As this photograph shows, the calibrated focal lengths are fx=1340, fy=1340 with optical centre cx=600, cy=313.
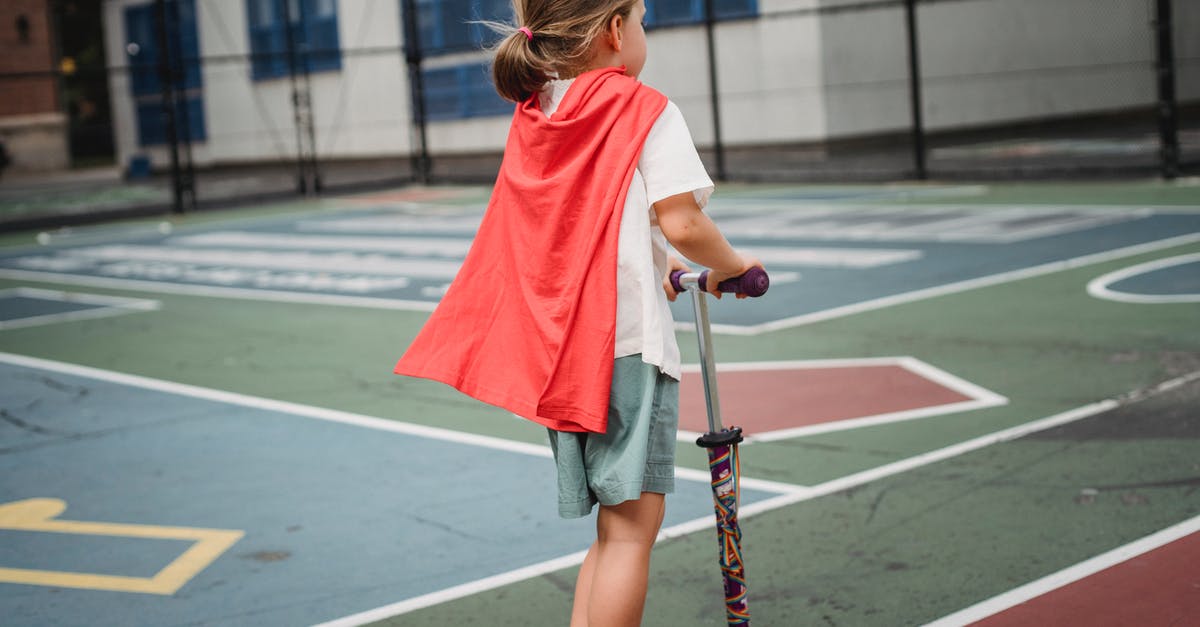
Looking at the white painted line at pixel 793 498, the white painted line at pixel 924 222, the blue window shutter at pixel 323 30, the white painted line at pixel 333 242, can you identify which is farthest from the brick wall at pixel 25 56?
the white painted line at pixel 793 498

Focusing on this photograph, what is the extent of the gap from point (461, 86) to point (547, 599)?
25.6 metres

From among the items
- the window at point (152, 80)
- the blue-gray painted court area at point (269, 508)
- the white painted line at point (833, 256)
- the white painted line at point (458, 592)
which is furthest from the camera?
the window at point (152, 80)

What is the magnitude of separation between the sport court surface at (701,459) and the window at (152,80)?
2509 cm

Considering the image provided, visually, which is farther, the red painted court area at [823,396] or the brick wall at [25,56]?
the brick wall at [25,56]

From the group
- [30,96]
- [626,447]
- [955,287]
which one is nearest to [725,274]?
[626,447]

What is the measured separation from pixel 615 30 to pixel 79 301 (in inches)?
420

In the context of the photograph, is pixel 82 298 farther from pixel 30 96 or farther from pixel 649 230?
pixel 30 96

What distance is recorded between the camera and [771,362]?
304 inches

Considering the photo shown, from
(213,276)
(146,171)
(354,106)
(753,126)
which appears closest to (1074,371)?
(213,276)

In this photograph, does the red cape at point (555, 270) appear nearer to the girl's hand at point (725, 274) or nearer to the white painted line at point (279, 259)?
the girl's hand at point (725, 274)

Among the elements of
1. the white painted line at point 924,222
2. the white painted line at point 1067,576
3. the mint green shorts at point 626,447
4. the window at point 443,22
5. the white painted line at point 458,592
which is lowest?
the white painted line at point 458,592

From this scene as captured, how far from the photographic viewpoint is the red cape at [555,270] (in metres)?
2.85

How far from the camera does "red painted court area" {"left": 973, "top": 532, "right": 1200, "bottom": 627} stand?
3.70 metres

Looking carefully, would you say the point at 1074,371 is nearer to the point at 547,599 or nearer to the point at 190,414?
the point at 547,599
